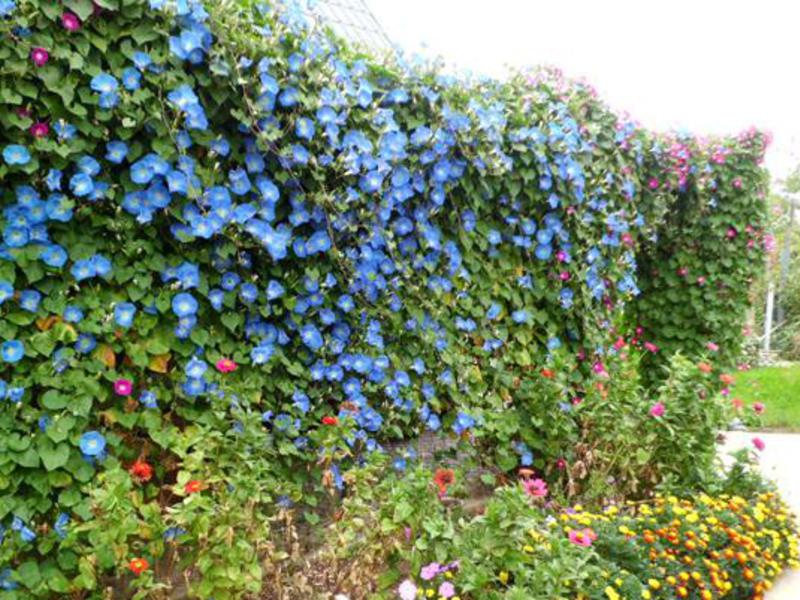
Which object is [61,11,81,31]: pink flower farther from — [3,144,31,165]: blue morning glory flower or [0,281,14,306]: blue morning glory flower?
[0,281,14,306]: blue morning glory flower

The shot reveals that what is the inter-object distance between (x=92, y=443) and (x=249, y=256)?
737mm

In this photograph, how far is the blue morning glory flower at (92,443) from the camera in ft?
6.55

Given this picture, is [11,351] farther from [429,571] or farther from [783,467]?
[783,467]

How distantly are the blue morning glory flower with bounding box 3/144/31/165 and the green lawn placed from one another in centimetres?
529

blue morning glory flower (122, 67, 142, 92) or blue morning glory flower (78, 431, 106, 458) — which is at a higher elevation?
blue morning glory flower (122, 67, 142, 92)

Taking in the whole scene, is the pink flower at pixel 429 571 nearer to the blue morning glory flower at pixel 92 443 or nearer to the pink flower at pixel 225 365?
the pink flower at pixel 225 365

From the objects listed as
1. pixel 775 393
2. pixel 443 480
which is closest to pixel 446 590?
pixel 443 480

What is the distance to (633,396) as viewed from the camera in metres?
3.44

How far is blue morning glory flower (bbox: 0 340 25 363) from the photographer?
190 centimetres

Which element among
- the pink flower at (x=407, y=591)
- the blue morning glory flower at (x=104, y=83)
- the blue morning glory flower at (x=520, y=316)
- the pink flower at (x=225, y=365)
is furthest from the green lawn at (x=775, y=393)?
the blue morning glory flower at (x=104, y=83)

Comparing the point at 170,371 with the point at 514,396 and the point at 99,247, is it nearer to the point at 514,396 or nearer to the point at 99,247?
the point at 99,247

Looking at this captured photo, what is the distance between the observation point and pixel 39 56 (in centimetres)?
187

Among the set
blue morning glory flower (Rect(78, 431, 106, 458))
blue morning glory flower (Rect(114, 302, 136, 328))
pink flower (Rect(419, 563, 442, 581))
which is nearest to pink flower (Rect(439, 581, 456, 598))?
pink flower (Rect(419, 563, 442, 581))

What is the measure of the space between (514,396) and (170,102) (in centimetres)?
209
